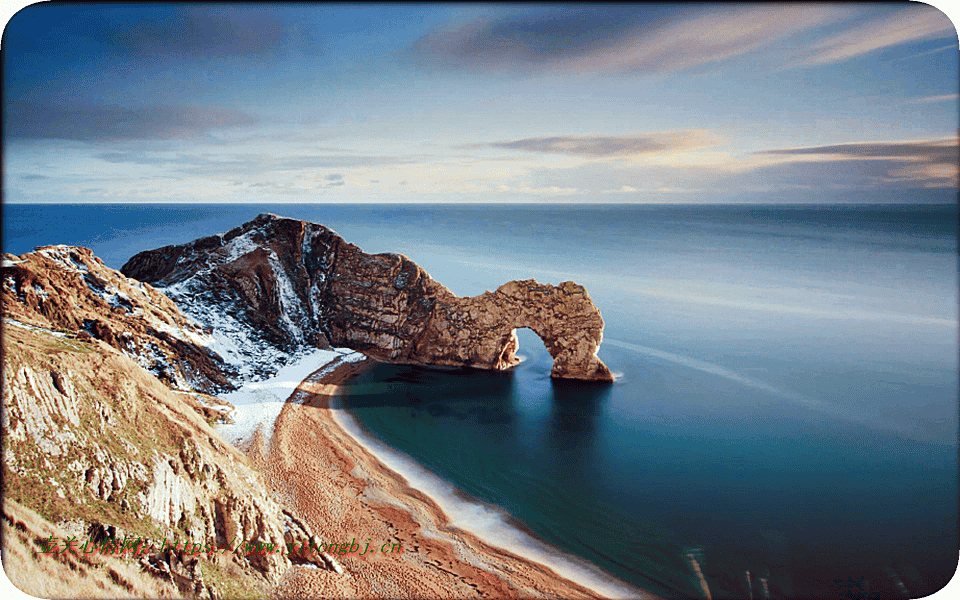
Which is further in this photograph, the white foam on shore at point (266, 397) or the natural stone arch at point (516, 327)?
the natural stone arch at point (516, 327)

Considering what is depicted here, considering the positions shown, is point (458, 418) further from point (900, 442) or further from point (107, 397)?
point (900, 442)

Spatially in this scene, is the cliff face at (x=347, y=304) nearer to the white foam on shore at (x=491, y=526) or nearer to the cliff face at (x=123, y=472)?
the white foam on shore at (x=491, y=526)

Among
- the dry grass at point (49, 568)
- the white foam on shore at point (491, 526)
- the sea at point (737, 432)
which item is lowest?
the white foam on shore at point (491, 526)

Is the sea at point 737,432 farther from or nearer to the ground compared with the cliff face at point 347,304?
nearer to the ground

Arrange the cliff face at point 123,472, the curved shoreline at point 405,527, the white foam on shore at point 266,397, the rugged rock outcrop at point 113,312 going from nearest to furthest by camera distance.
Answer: the cliff face at point 123,472 < the curved shoreline at point 405,527 < the rugged rock outcrop at point 113,312 < the white foam on shore at point 266,397

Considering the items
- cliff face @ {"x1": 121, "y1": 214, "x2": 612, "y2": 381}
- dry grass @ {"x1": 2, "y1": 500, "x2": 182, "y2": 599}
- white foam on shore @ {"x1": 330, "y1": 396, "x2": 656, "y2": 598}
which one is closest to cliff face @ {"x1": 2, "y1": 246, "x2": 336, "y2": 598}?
dry grass @ {"x1": 2, "y1": 500, "x2": 182, "y2": 599}

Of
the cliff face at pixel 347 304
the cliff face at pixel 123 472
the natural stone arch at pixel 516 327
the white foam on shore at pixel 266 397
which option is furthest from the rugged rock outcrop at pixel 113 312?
the natural stone arch at pixel 516 327
